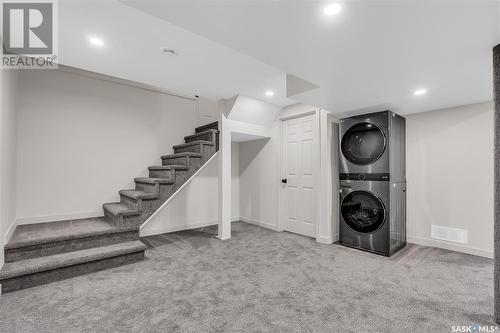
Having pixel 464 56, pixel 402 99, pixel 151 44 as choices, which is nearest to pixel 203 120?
pixel 151 44

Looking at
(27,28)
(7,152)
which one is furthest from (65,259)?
(27,28)

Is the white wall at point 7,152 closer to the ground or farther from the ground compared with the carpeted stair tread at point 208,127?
closer to the ground

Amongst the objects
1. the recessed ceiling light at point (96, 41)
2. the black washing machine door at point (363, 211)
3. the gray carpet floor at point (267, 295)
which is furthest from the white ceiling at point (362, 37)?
the gray carpet floor at point (267, 295)

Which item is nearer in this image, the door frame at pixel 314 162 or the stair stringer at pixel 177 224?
the door frame at pixel 314 162

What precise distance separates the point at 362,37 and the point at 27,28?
109 inches

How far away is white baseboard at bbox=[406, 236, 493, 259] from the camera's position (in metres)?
2.87

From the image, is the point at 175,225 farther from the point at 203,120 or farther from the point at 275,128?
the point at 275,128

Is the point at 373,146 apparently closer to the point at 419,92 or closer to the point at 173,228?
the point at 419,92

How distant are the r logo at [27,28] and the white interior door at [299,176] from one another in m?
3.32

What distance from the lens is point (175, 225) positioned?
13.7ft

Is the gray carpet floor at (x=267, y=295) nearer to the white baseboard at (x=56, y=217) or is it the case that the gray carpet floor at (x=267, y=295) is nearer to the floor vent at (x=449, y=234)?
the floor vent at (x=449, y=234)

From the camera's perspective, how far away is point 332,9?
126 centimetres

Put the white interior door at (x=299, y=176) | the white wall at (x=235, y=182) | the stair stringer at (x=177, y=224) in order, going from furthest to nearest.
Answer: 1. the white wall at (x=235, y=182)
2. the white interior door at (x=299, y=176)
3. the stair stringer at (x=177, y=224)

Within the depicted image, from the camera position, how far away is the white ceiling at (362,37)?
49.3 inches
